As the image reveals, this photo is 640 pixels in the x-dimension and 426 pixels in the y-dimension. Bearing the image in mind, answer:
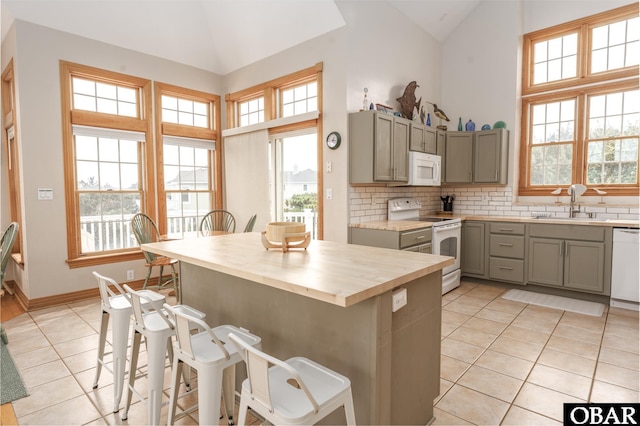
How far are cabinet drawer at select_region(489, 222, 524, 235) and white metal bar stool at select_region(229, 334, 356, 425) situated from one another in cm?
395

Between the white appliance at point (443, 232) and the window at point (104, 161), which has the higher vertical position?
the window at point (104, 161)

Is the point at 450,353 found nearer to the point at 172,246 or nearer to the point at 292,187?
the point at 172,246

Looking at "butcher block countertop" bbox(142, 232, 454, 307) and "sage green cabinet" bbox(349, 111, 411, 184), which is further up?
"sage green cabinet" bbox(349, 111, 411, 184)

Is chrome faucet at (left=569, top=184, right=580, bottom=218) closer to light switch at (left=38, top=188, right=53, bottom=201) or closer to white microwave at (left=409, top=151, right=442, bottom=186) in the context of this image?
white microwave at (left=409, top=151, right=442, bottom=186)

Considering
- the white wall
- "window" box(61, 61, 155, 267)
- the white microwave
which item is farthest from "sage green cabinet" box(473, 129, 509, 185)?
the white wall

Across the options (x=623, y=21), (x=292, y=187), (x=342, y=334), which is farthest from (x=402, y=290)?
(x=623, y=21)

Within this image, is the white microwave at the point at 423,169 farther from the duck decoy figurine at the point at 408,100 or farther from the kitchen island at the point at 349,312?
the kitchen island at the point at 349,312

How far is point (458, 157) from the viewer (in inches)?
205

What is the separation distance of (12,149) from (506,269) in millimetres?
6348

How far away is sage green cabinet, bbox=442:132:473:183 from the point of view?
516cm

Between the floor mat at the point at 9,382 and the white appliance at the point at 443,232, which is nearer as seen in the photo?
the floor mat at the point at 9,382

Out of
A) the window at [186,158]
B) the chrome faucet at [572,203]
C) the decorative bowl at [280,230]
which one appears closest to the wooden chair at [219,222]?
the window at [186,158]

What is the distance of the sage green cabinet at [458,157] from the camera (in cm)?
516

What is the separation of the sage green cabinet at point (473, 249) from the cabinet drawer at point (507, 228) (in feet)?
0.43
